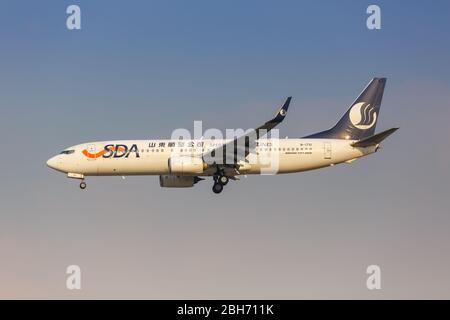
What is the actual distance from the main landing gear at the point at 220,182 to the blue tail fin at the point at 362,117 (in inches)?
276

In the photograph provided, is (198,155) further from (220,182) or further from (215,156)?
(220,182)

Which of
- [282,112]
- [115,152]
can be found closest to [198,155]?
[115,152]

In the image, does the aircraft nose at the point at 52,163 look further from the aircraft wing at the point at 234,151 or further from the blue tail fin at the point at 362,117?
the blue tail fin at the point at 362,117

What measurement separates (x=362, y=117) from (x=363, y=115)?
0.22 metres

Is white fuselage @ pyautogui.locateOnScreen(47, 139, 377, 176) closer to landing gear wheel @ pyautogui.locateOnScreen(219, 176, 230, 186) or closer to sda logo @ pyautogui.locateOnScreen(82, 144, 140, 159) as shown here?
sda logo @ pyautogui.locateOnScreen(82, 144, 140, 159)

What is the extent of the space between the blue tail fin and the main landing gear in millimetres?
7019

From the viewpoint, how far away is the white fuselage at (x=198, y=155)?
5694 centimetres

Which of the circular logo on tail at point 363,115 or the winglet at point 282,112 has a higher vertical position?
the circular logo on tail at point 363,115

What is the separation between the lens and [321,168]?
191 feet

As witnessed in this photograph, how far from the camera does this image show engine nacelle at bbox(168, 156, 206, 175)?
55.2 metres

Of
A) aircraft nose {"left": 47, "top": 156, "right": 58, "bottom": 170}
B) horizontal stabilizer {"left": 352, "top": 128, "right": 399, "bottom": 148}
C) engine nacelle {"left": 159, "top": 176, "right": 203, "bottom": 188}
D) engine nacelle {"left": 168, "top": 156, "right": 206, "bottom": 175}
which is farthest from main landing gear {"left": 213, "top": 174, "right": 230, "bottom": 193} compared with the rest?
aircraft nose {"left": 47, "top": 156, "right": 58, "bottom": 170}

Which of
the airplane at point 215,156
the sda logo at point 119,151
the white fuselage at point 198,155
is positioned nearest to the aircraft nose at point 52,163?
the airplane at point 215,156

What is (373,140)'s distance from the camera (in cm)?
5631
